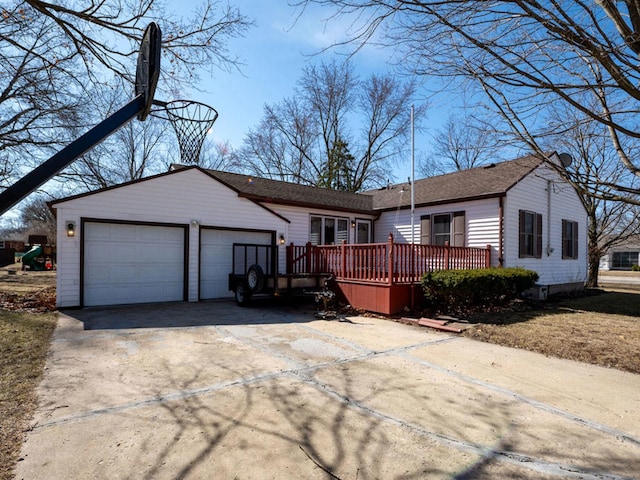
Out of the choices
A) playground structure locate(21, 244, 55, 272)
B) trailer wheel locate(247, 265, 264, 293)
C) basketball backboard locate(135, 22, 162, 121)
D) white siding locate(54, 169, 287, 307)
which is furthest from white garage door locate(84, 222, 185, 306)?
playground structure locate(21, 244, 55, 272)

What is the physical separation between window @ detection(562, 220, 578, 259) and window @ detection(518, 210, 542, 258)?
2.37 metres

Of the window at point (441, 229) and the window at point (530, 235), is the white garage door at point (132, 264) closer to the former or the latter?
the window at point (441, 229)

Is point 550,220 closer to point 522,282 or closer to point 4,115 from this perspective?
point 522,282

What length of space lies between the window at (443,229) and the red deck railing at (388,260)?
1.31 m

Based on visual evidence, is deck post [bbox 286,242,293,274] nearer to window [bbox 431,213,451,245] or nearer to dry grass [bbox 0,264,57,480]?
window [bbox 431,213,451,245]

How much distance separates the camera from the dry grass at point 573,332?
17.4ft

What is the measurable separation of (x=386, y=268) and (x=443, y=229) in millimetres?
5426

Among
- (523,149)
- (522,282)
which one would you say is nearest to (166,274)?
(523,149)

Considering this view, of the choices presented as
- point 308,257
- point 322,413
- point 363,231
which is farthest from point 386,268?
point 363,231

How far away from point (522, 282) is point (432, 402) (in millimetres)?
8074

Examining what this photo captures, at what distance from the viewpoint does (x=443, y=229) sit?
13352 millimetres

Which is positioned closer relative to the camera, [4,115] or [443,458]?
[443,458]

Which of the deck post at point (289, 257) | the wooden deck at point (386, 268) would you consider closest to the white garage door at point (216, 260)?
the deck post at point (289, 257)

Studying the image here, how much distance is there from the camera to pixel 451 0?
12.2 feet
